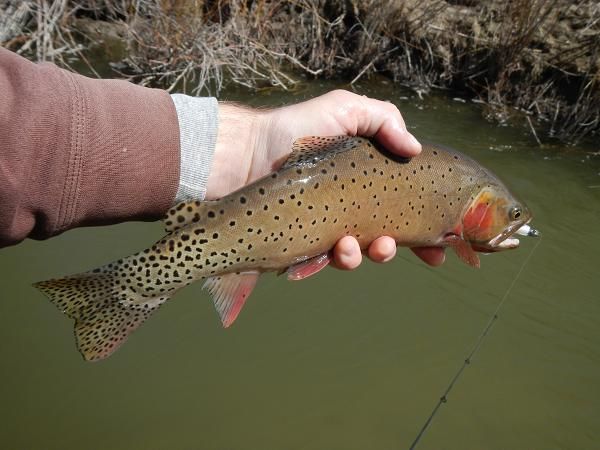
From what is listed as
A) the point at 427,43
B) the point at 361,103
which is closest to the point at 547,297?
the point at 361,103

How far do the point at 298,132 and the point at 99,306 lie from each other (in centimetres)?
133

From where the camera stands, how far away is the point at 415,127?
Result: 8797 mm

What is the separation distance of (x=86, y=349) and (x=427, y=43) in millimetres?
9288

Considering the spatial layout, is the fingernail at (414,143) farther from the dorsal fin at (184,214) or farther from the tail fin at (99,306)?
the tail fin at (99,306)

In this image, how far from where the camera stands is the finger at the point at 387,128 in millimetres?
2734

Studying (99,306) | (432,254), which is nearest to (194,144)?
(99,306)

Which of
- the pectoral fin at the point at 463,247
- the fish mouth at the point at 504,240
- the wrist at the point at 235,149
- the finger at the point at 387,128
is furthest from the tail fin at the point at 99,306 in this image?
the fish mouth at the point at 504,240

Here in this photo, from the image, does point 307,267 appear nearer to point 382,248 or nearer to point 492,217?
point 382,248

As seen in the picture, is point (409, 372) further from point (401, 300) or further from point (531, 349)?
point (531, 349)

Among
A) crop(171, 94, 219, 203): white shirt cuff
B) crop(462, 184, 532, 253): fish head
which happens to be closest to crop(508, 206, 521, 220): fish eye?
crop(462, 184, 532, 253): fish head

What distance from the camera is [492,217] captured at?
10.1 ft

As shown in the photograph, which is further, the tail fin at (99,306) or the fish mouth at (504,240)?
the fish mouth at (504,240)

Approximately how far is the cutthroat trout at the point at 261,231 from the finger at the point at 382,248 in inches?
1.6

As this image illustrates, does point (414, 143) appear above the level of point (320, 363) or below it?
above
